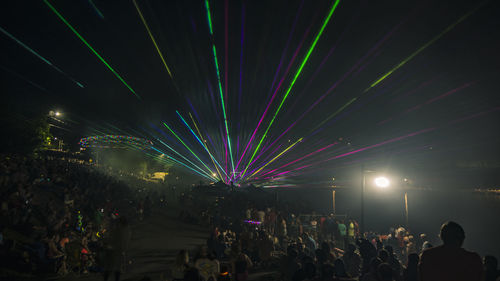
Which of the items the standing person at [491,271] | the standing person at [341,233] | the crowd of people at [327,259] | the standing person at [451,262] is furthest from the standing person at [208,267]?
the standing person at [341,233]

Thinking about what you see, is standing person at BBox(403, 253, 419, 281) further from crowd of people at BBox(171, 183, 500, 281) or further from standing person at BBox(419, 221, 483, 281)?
standing person at BBox(419, 221, 483, 281)

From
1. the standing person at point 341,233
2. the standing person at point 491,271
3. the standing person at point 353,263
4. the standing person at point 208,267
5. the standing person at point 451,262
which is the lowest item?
the standing person at point 341,233

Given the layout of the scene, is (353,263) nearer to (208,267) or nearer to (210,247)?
(208,267)

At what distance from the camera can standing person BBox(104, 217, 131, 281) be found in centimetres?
698

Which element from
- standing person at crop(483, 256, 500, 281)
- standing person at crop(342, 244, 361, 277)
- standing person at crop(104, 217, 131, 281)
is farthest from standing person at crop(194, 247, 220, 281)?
standing person at crop(483, 256, 500, 281)

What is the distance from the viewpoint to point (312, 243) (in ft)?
36.2

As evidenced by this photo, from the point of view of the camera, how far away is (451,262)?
10.2 feet

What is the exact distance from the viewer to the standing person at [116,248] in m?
6.98

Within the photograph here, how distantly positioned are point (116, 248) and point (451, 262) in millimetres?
7158

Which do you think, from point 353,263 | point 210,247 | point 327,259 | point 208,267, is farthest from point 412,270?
point 210,247

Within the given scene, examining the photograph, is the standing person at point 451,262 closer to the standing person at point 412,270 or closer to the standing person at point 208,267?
the standing person at point 412,270

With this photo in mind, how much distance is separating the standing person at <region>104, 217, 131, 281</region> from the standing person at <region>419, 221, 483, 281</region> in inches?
265

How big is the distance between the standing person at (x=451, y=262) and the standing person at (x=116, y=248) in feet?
22.1

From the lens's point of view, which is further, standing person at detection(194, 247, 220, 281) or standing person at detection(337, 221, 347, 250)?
standing person at detection(337, 221, 347, 250)
